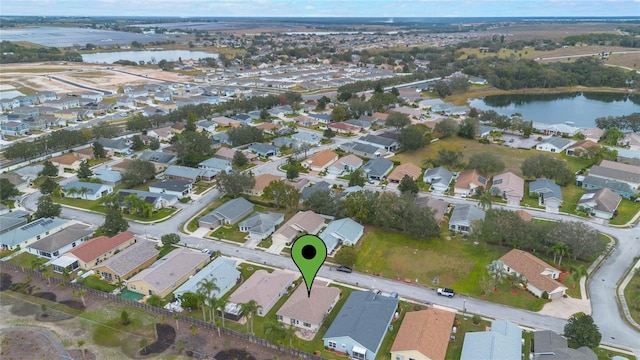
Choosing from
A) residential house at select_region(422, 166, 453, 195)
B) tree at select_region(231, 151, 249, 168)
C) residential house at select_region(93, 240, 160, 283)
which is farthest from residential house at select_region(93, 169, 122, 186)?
residential house at select_region(422, 166, 453, 195)

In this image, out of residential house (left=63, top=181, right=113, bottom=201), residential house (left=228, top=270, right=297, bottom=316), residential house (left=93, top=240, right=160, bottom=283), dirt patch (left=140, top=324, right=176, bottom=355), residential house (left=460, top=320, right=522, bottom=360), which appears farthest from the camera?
residential house (left=63, top=181, right=113, bottom=201)

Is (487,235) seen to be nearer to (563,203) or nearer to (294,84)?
(563,203)

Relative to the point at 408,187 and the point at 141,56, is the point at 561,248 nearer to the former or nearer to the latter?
the point at 408,187

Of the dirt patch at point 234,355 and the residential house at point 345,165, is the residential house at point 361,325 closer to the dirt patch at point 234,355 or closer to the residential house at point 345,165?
the dirt patch at point 234,355

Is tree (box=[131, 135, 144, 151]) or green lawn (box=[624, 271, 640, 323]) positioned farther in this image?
tree (box=[131, 135, 144, 151])

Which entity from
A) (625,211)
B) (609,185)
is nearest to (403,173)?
(609,185)

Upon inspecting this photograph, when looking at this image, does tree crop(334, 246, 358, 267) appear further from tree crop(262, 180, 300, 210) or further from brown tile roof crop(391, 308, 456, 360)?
tree crop(262, 180, 300, 210)

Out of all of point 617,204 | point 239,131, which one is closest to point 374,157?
point 239,131
